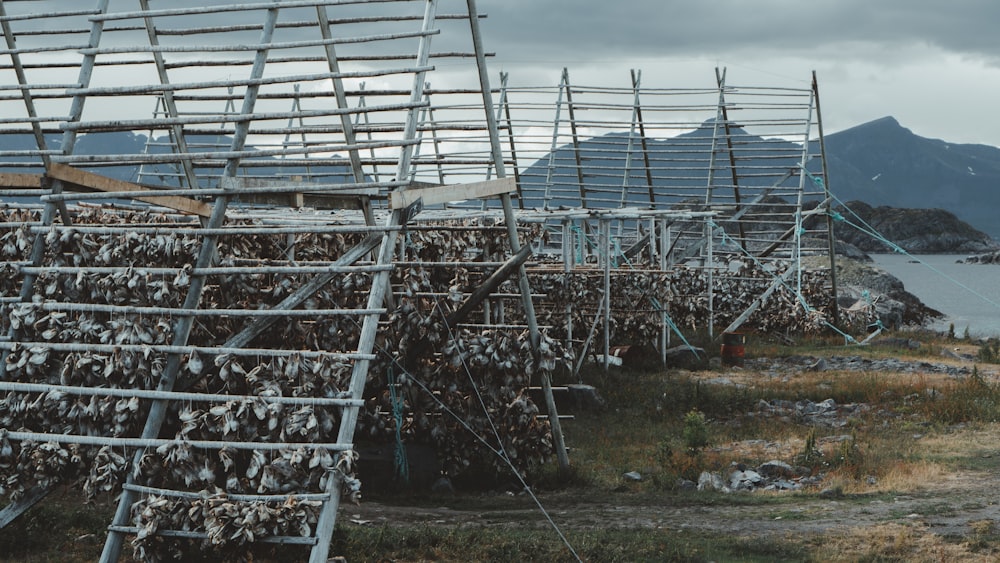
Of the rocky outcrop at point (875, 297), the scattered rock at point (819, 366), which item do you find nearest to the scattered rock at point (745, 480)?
the scattered rock at point (819, 366)

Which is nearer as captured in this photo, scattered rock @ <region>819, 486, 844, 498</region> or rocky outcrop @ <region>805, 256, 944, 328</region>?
scattered rock @ <region>819, 486, 844, 498</region>

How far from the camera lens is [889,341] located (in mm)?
23438

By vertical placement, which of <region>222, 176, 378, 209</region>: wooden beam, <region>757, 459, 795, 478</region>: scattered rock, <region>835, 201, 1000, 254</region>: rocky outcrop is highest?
<region>835, 201, 1000, 254</region>: rocky outcrop

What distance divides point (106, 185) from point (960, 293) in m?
69.7

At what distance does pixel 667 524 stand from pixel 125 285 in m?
4.95

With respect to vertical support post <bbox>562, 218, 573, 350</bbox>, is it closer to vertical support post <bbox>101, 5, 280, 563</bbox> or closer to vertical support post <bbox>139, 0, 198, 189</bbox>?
vertical support post <bbox>139, 0, 198, 189</bbox>

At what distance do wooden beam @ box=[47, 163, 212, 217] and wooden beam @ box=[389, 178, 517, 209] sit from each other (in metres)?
1.97

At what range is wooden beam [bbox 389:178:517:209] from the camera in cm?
827

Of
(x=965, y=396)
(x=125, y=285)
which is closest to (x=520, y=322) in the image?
(x=965, y=396)

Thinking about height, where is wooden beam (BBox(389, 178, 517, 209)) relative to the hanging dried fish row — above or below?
above

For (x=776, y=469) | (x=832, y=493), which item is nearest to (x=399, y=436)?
(x=776, y=469)

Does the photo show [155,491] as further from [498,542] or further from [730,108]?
[730,108]

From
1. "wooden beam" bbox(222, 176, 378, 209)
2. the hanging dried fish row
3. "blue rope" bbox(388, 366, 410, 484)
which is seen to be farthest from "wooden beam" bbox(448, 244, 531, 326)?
"wooden beam" bbox(222, 176, 378, 209)

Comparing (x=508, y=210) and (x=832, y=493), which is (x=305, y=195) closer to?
(x=508, y=210)
